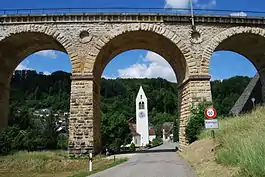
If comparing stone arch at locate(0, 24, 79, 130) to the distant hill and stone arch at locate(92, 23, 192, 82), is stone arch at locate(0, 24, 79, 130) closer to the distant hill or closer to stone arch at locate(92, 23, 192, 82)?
stone arch at locate(92, 23, 192, 82)

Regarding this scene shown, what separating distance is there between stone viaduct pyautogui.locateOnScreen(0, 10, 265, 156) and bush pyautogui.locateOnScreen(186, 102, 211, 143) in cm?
65

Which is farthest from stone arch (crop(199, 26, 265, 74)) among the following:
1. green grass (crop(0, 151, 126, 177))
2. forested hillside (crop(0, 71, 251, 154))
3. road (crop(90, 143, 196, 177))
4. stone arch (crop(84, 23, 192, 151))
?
forested hillside (crop(0, 71, 251, 154))

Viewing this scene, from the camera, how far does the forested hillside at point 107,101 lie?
31.5 meters

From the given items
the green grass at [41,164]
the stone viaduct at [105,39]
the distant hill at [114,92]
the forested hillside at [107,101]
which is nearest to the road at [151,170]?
the green grass at [41,164]

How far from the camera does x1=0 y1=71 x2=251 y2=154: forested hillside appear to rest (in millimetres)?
A: 31500

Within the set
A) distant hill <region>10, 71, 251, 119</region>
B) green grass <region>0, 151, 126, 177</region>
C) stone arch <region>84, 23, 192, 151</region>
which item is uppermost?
distant hill <region>10, 71, 251, 119</region>

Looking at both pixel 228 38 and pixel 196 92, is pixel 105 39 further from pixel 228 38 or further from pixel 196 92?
pixel 228 38

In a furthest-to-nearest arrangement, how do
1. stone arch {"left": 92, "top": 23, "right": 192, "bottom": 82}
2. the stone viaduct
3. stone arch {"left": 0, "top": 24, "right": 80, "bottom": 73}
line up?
stone arch {"left": 92, "top": 23, "right": 192, "bottom": 82}, stone arch {"left": 0, "top": 24, "right": 80, "bottom": 73}, the stone viaduct

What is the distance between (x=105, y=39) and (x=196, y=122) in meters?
6.65

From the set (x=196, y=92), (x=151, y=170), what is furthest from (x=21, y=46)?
(x=151, y=170)

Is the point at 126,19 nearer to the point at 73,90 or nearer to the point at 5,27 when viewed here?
the point at 73,90

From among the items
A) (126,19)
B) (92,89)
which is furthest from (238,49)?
(92,89)

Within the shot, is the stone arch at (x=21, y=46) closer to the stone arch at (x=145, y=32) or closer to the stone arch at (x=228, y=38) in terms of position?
the stone arch at (x=145, y=32)

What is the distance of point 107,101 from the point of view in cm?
A: 9812
